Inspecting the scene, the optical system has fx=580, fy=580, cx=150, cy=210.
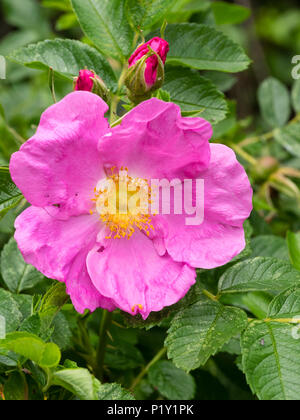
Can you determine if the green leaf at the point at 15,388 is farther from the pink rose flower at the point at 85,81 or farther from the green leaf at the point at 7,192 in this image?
the pink rose flower at the point at 85,81

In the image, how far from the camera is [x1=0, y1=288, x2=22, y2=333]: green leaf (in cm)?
107

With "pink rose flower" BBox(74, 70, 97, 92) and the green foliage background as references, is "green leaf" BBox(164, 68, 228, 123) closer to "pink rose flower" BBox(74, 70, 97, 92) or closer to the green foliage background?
the green foliage background

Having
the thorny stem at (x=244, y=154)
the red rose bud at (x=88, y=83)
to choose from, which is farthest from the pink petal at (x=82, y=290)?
the thorny stem at (x=244, y=154)

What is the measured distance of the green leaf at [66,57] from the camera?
126 centimetres

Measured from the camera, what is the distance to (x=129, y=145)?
1108mm

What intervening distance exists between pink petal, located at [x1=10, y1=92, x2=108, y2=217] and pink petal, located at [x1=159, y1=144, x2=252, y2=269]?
0.22 m

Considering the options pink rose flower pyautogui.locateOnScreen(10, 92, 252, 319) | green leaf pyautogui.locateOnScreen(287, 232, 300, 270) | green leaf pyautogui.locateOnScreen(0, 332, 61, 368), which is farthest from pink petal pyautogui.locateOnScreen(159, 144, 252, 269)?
green leaf pyautogui.locateOnScreen(0, 332, 61, 368)

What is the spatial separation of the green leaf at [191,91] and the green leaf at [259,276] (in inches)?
14.1

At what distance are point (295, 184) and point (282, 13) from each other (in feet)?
8.39

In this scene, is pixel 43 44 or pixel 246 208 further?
pixel 43 44

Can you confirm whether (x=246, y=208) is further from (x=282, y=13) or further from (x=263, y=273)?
(x=282, y=13)

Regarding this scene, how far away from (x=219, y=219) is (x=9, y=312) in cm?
44

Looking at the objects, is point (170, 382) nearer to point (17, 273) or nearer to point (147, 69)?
point (17, 273)
